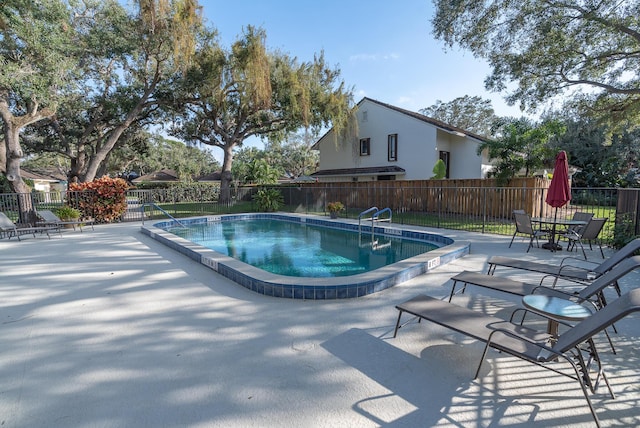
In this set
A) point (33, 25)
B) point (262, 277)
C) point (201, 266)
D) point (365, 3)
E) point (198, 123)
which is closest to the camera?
point (262, 277)

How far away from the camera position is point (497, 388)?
93.7 inches

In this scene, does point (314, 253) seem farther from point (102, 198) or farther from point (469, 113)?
point (469, 113)

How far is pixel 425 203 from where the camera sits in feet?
50.6

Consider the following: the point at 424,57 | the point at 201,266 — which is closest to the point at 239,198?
the point at 424,57

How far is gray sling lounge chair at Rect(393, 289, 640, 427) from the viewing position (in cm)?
192

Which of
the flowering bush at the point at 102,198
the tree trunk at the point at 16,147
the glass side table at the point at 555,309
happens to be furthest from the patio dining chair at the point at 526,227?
the tree trunk at the point at 16,147

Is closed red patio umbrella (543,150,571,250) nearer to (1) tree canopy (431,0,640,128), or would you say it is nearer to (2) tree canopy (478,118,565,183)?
(2) tree canopy (478,118,565,183)

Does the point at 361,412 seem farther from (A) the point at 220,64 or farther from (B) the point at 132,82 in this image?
(B) the point at 132,82

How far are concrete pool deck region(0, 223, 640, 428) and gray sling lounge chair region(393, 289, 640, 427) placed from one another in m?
0.23

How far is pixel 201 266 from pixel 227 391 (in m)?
3.96

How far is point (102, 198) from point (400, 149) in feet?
53.4

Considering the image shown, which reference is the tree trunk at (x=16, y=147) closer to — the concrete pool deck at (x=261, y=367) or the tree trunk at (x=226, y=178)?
the tree trunk at (x=226, y=178)

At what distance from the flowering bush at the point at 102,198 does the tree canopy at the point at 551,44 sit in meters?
15.2

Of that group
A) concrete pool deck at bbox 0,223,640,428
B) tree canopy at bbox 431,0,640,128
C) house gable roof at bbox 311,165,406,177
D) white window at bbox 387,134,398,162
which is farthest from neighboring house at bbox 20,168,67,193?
tree canopy at bbox 431,0,640,128
